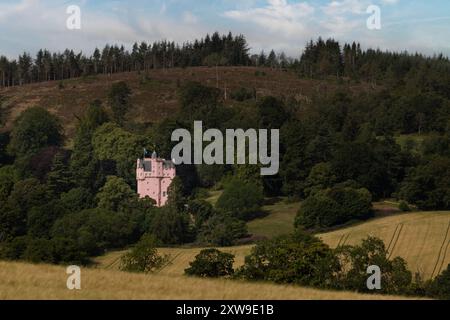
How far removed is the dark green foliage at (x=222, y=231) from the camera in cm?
8862

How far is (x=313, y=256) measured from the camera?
183 ft

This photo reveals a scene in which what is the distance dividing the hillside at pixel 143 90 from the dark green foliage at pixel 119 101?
3172 millimetres

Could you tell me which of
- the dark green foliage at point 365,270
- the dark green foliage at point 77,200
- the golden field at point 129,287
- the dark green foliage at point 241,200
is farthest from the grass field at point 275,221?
the golden field at point 129,287

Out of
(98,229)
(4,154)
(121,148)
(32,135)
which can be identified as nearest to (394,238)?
(98,229)

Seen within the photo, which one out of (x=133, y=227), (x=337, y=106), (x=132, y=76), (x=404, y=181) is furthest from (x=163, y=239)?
(x=132, y=76)

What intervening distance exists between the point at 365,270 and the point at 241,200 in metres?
44.8

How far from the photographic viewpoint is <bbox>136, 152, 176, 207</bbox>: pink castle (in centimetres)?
11556

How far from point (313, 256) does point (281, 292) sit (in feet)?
113

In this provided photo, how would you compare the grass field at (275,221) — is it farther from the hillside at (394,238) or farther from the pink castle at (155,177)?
the pink castle at (155,177)

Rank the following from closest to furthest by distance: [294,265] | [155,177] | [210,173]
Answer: [294,265]
[155,177]
[210,173]

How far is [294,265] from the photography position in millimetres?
53875

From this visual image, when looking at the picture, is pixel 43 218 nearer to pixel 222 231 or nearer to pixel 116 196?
pixel 116 196

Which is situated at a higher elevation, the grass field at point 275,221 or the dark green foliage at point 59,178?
the dark green foliage at point 59,178
